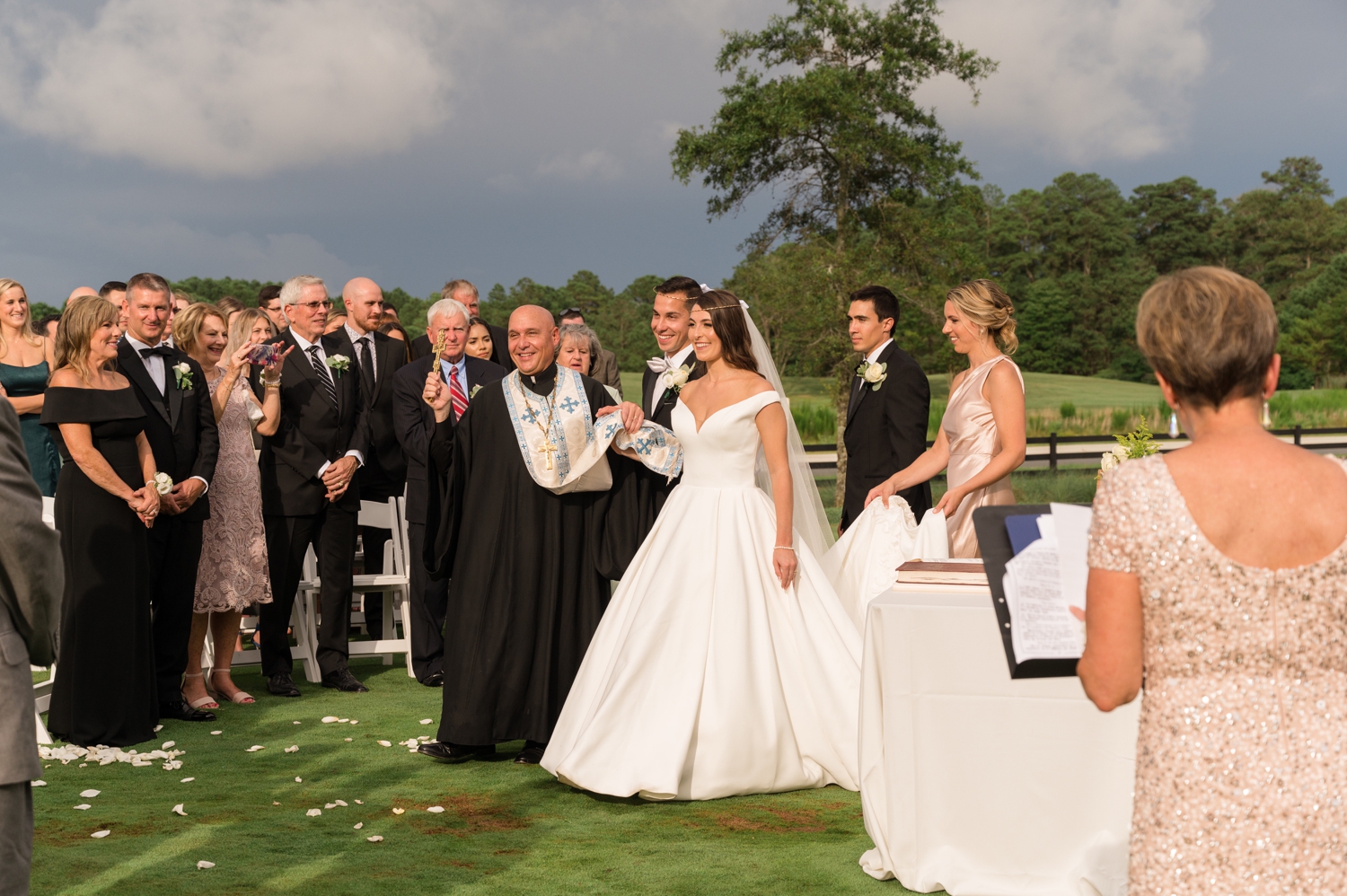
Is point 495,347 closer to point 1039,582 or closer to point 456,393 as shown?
point 456,393

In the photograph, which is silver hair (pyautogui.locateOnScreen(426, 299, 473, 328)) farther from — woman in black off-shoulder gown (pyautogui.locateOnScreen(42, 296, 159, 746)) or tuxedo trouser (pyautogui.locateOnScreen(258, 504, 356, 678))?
woman in black off-shoulder gown (pyautogui.locateOnScreen(42, 296, 159, 746))

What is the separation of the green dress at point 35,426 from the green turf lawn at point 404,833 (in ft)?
10.6

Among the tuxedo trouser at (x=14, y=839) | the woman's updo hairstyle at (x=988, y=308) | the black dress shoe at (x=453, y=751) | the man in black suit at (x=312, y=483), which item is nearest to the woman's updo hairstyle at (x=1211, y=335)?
the tuxedo trouser at (x=14, y=839)

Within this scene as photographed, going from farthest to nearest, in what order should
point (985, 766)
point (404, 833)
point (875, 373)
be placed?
point (875, 373) < point (404, 833) < point (985, 766)

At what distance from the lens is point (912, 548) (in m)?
5.77

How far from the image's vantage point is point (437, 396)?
593 centimetres

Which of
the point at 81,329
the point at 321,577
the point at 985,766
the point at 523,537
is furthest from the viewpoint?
the point at 321,577

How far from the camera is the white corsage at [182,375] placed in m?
6.82

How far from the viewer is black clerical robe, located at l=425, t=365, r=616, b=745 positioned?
5.82 metres

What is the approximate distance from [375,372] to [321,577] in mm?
1474

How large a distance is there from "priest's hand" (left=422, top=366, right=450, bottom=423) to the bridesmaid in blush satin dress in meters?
2.16

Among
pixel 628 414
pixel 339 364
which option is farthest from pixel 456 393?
pixel 628 414

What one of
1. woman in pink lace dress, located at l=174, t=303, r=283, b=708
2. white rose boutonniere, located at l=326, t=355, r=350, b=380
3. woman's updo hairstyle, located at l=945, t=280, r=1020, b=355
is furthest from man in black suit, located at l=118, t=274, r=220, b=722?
woman's updo hairstyle, located at l=945, t=280, r=1020, b=355

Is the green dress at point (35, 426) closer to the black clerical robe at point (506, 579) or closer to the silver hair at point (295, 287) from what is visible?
the silver hair at point (295, 287)
